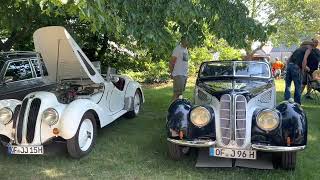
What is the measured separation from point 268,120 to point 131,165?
214 centimetres

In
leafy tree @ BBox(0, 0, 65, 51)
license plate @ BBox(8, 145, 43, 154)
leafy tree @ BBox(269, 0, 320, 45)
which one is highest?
leafy tree @ BBox(269, 0, 320, 45)

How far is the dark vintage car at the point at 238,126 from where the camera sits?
5.79 meters

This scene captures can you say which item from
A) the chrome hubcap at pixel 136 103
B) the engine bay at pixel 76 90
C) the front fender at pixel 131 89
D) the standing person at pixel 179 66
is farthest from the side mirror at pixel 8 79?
the standing person at pixel 179 66

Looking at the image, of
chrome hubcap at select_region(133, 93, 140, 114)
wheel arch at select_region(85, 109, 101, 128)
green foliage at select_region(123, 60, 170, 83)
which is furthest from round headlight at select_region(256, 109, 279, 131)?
green foliage at select_region(123, 60, 170, 83)

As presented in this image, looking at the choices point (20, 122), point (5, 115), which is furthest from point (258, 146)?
point (5, 115)

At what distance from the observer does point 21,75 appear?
9242mm

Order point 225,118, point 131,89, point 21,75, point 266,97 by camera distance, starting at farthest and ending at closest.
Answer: point 131,89, point 21,75, point 266,97, point 225,118

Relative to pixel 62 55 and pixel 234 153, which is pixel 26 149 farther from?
pixel 234 153

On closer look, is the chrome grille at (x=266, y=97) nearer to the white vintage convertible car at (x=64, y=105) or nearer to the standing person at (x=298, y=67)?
the white vintage convertible car at (x=64, y=105)

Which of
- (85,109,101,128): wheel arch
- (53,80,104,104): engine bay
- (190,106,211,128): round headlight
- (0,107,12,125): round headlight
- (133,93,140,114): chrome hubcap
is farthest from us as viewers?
(133,93,140,114): chrome hubcap

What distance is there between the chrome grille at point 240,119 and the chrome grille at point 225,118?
0.37ft

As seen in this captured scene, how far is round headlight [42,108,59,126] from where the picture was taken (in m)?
6.51

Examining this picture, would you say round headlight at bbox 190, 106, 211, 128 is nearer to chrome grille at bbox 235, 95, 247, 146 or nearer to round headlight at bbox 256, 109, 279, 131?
chrome grille at bbox 235, 95, 247, 146

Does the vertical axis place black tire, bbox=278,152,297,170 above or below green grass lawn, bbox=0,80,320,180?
above
